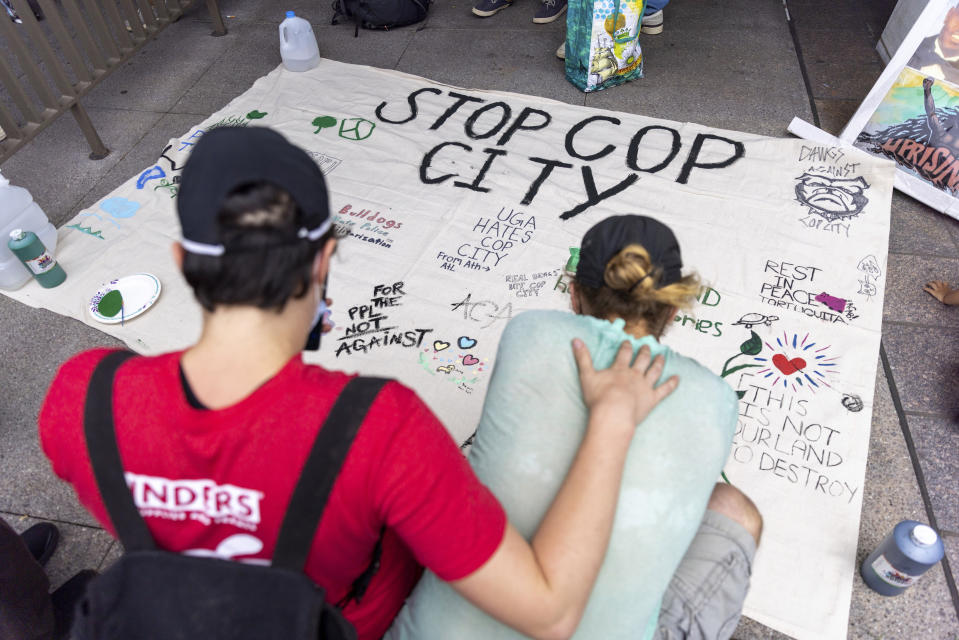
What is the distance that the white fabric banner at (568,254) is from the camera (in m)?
1.85

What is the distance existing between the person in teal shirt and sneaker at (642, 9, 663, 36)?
327cm

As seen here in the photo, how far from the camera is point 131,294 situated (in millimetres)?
2414

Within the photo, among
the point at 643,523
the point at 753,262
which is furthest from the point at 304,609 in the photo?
the point at 753,262

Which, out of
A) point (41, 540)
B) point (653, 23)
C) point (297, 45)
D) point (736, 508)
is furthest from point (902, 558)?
point (297, 45)

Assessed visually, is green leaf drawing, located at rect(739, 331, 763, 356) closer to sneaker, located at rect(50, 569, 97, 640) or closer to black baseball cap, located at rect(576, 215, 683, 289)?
black baseball cap, located at rect(576, 215, 683, 289)

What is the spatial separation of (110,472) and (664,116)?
3.14 metres

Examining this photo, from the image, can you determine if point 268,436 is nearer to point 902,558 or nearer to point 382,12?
point 902,558

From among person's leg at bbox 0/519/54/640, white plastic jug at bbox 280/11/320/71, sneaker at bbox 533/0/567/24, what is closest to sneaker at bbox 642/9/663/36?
sneaker at bbox 533/0/567/24

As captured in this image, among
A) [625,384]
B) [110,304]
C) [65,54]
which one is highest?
[625,384]

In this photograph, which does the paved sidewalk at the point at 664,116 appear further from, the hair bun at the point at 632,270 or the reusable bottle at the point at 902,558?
the hair bun at the point at 632,270

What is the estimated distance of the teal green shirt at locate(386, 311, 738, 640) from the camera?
0.98 meters

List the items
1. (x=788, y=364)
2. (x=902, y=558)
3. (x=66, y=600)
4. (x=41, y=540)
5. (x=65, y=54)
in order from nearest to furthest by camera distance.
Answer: (x=902, y=558)
(x=66, y=600)
(x=41, y=540)
(x=788, y=364)
(x=65, y=54)

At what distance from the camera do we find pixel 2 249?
241 centimetres

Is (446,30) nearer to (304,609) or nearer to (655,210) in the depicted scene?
(655,210)
